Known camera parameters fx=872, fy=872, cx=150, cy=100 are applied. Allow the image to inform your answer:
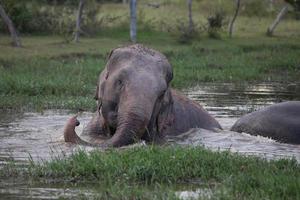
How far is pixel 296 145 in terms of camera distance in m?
11.9

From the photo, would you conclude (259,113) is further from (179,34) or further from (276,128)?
(179,34)

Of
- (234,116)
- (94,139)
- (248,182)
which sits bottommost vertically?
(234,116)

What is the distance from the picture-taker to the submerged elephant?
1030cm

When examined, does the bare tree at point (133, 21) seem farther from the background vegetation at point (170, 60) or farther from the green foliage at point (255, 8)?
the green foliage at point (255, 8)

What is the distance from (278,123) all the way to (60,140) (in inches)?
121

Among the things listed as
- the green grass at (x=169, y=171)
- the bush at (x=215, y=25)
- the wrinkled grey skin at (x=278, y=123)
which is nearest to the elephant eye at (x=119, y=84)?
the green grass at (x=169, y=171)

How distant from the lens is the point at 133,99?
10.4 m

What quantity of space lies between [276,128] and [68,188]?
15.0ft

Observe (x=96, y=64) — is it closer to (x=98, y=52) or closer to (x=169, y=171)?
(x=98, y=52)

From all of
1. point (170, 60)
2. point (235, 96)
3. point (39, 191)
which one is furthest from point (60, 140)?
point (170, 60)

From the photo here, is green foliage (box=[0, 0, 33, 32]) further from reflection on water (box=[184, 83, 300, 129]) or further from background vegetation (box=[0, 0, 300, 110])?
reflection on water (box=[184, 83, 300, 129])

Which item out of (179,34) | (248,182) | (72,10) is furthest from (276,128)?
(72,10)

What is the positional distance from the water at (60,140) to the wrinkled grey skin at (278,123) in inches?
6.2

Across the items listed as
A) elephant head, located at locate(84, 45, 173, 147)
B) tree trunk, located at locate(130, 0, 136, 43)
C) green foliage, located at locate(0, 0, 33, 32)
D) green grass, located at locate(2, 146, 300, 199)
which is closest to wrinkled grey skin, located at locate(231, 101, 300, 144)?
elephant head, located at locate(84, 45, 173, 147)
